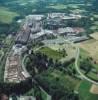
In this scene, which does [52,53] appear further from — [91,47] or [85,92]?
[85,92]

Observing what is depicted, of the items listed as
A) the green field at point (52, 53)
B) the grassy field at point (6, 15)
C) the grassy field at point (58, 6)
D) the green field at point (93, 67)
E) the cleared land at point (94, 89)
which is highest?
the grassy field at point (58, 6)

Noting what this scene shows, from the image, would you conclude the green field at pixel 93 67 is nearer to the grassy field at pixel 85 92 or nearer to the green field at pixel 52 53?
the grassy field at pixel 85 92

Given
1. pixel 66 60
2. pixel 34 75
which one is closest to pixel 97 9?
pixel 66 60

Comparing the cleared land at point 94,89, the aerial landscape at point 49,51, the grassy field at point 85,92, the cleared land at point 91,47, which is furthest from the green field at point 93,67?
the grassy field at point 85,92

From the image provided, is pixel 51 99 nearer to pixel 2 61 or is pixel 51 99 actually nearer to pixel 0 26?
pixel 2 61

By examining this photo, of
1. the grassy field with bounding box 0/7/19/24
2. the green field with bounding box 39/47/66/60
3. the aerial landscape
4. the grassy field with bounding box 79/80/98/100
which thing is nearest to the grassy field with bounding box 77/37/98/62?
the aerial landscape

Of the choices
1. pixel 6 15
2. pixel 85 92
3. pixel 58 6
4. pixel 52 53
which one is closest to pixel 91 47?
pixel 52 53

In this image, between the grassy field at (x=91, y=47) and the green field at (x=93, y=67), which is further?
the grassy field at (x=91, y=47)
